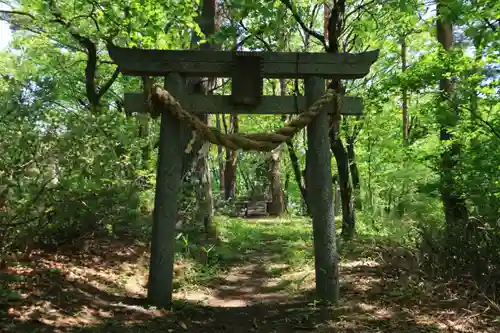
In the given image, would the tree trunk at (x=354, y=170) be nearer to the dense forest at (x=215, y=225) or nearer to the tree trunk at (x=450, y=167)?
the dense forest at (x=215, y=225)

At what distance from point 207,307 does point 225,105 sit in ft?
8.64

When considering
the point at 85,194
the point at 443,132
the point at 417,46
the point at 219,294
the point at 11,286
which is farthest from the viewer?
the point at 417,46

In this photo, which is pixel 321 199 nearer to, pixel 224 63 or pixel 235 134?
pixel 235 134

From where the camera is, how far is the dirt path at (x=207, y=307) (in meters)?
4.11

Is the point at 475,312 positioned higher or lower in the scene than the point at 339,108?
lower

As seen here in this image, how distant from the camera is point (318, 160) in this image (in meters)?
5.30

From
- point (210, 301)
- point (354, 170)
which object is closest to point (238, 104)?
point (210, 301)

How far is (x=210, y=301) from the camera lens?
5.97 meters

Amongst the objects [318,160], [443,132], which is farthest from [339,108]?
[443,132]

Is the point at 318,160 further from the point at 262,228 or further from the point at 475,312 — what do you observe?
the point at 262,228

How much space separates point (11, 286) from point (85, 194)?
160 centimetres

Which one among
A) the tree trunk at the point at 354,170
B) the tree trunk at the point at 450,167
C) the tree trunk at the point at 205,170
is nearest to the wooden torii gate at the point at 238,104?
the tree trunk at the point at 450,167

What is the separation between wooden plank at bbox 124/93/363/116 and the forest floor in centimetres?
232

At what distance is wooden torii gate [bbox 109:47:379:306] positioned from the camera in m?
4.99
